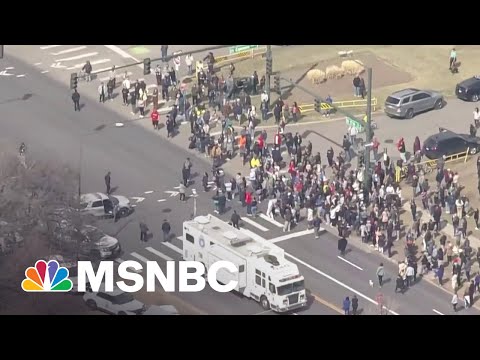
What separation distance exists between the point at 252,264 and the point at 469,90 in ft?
78.8

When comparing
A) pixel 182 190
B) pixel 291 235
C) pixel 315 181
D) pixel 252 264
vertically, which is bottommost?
pixel 291 235

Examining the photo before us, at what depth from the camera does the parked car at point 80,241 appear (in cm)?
9369

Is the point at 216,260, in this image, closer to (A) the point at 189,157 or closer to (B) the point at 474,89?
(A) the point at 189,157

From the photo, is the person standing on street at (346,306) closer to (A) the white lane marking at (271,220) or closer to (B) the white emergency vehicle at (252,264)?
(B) the white emergency vehicle at (252,264)

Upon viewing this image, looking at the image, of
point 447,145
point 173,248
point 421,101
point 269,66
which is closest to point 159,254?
point 173,248

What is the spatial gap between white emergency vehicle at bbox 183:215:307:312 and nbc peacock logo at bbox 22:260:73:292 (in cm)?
603

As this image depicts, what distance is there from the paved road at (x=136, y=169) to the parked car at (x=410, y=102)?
12.5 meters

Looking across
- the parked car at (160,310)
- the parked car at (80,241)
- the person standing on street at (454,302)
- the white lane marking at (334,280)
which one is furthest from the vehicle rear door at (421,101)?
the parked car at (160,310)

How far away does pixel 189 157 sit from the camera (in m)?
103

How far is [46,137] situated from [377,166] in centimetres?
1825

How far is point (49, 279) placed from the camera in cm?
9294

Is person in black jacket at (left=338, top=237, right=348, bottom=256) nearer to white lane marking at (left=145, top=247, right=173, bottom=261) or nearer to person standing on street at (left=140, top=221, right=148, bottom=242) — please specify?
white lane marking at (left=145, top=247, right=173, bottom=261)

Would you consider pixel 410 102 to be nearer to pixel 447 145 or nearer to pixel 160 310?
pixel 447 145

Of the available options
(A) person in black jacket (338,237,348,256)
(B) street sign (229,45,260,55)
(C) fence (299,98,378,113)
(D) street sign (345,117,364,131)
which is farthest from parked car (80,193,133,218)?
(B) street sign (229,45,260,55)
